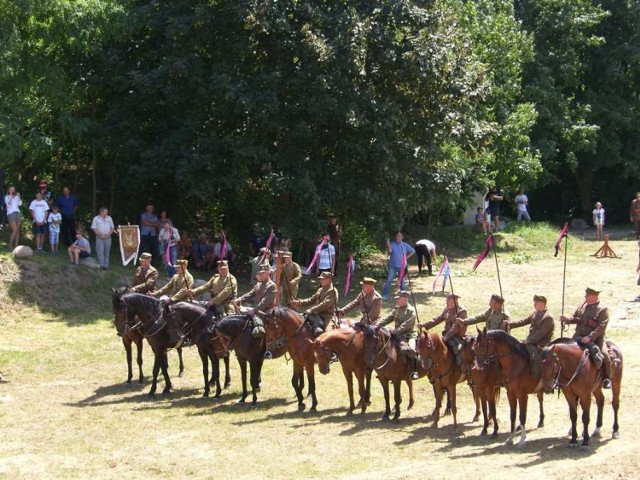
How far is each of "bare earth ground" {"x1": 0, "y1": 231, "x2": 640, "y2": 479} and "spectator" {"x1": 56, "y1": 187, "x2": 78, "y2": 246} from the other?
15.2 ft

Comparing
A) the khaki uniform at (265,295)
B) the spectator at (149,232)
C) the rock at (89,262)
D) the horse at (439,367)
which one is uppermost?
the spectator at (149,232)

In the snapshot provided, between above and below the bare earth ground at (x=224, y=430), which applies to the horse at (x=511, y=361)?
above

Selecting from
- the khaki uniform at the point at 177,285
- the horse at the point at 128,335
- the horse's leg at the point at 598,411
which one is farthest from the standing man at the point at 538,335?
the khaki uniform at the point at 177,285

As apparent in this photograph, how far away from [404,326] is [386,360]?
787mm

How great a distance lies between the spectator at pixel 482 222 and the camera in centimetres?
4303

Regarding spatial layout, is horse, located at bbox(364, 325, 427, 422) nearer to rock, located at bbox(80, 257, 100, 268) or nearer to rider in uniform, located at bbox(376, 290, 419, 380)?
rider in uniform, located at bbox(376, 290, 419, 380)

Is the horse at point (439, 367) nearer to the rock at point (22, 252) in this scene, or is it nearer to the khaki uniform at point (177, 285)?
the khaki uniform at point (177, 285)

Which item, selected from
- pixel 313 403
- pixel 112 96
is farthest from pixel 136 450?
pixel 112 96

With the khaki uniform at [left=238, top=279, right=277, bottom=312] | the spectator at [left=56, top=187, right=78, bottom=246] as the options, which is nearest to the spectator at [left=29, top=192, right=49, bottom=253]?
the spectator at [left=56, top=187, right=78, bottom=246]

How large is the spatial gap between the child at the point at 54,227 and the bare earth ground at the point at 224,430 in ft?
10.8

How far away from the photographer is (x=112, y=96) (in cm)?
3278

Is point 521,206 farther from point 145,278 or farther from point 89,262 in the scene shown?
point 145,278

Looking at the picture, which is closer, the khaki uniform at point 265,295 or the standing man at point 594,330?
the standing man at point 594,330

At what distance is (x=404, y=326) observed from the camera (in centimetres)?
1911
